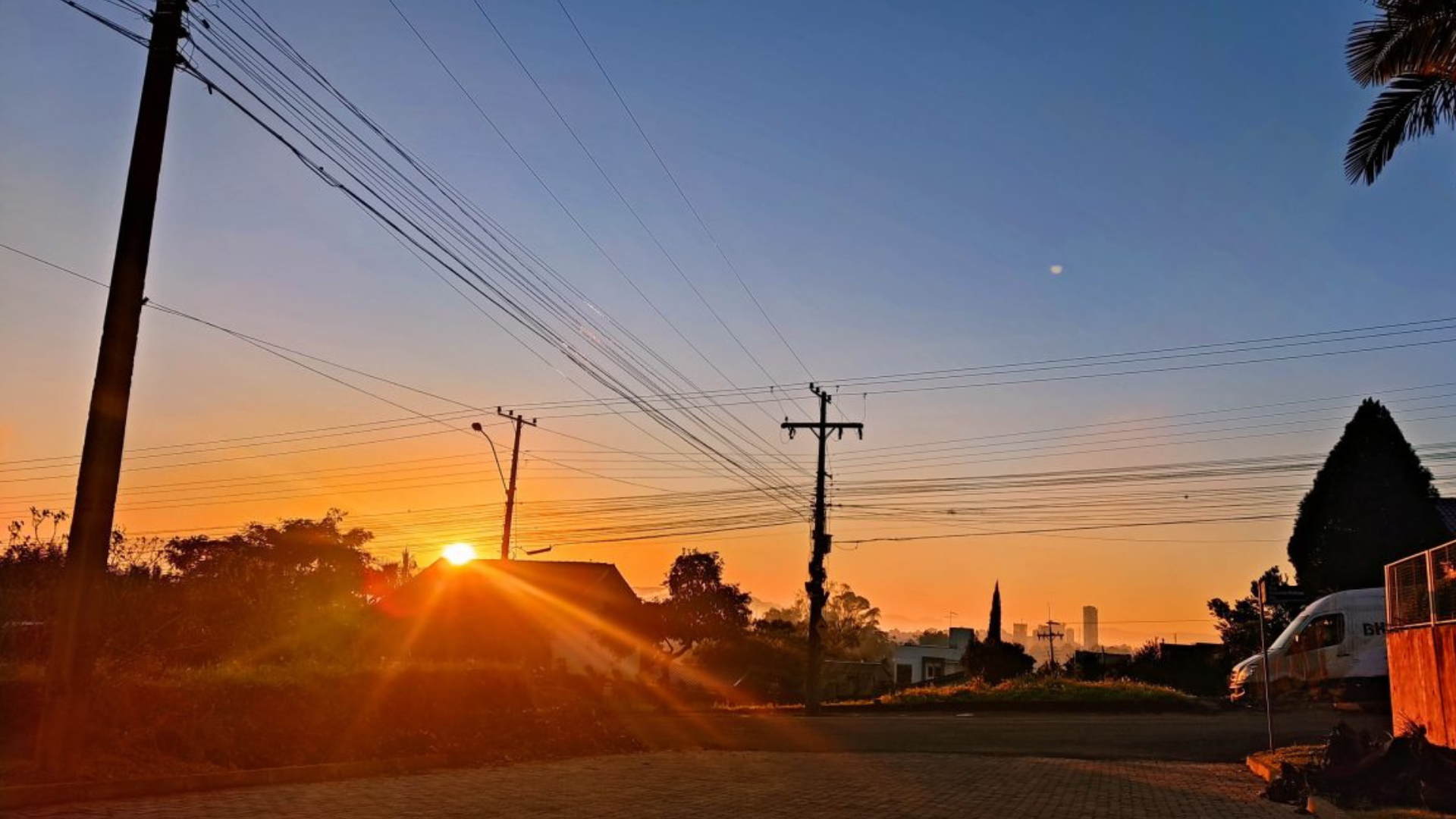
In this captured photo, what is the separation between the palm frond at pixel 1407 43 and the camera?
1418 centimetres

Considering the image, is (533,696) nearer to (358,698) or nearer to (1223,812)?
(358,698)

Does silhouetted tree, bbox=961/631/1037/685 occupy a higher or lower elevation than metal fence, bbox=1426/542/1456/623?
lower

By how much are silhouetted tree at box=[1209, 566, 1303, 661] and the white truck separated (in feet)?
24.1

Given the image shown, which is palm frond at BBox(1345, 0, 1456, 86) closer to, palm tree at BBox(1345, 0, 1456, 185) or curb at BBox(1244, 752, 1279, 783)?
palm tree at BBox(1345, 0, 1456, 185)

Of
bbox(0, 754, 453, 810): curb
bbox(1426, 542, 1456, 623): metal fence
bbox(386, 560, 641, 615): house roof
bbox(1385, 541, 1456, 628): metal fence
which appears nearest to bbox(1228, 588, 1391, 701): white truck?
bbox(1385, 541, 1456, 628): metal fence

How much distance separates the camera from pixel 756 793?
45.0 feet

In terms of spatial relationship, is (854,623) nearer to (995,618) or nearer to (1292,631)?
(995,618)

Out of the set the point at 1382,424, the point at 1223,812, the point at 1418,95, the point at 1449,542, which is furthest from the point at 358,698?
the point at 1382,424

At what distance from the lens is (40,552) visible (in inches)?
801

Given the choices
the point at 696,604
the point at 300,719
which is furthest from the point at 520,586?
the point at 300,719

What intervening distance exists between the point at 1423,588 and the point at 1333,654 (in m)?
16.3

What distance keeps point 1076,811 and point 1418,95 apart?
421 inches

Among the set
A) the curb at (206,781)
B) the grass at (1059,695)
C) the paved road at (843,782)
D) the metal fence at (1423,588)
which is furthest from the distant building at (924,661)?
the curb at (206,781)

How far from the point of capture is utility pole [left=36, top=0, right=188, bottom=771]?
38.4 ft
